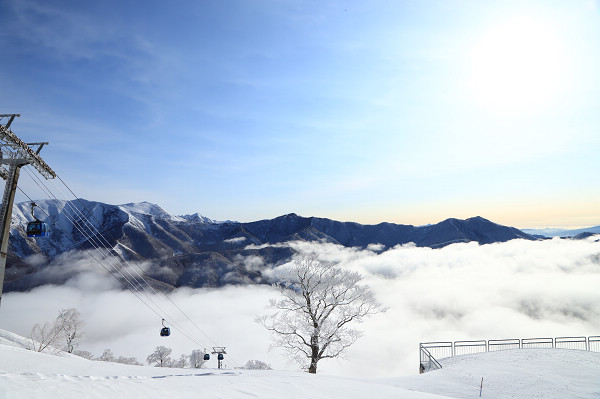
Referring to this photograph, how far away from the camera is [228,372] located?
18.6 m

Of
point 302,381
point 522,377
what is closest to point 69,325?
point 302,381

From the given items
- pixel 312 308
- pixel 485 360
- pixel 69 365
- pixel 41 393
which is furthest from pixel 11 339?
pixel 485 360

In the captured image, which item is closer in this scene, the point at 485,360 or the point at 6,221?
the point at 6,221

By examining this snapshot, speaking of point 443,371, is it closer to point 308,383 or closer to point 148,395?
point 308,383

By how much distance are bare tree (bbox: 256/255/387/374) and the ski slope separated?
8451 millimetres

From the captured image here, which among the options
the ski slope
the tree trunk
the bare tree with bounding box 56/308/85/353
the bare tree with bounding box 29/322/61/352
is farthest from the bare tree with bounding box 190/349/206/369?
the ski slope

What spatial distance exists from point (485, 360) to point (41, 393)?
88.9 feet

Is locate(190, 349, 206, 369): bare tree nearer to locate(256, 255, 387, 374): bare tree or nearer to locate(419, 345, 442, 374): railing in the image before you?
locate(256, 255, 387, 374): bare tree

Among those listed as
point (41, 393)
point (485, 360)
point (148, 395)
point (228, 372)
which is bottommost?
point (485, 360)

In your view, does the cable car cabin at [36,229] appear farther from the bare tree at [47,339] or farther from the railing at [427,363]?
the bare tree at [47,339]

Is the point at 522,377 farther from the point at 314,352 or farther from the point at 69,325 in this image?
the point at 69,325

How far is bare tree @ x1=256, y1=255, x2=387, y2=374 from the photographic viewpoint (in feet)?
95.8

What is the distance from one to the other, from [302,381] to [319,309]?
46.1ft

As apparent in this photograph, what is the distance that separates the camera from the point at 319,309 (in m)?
30.0
